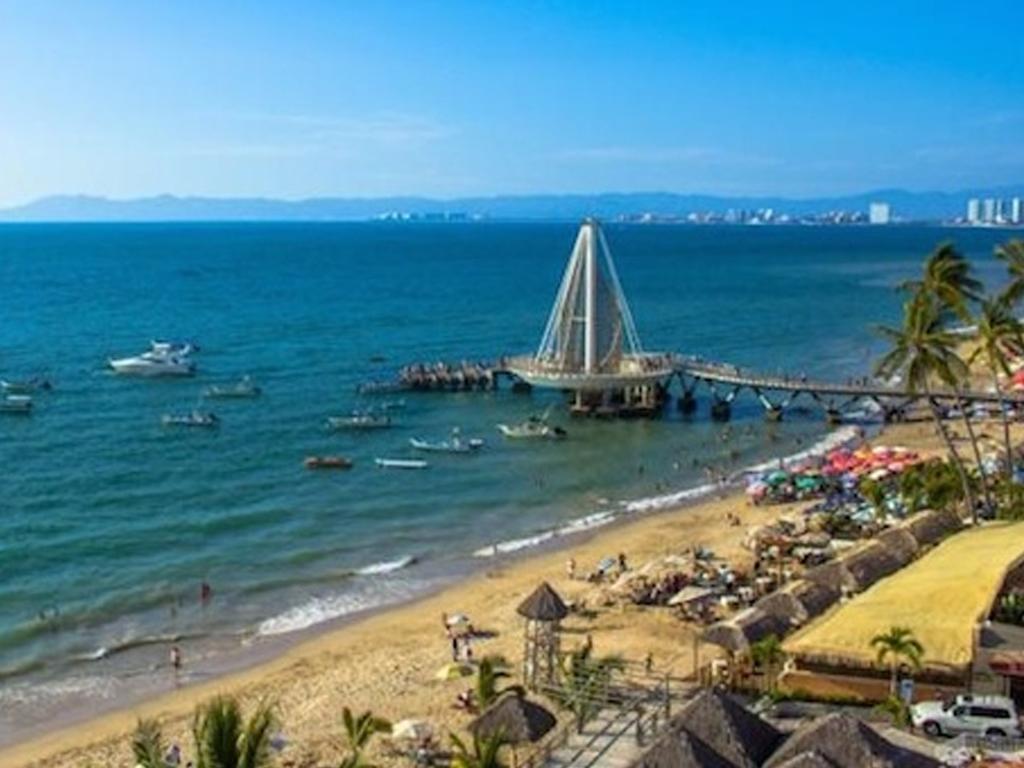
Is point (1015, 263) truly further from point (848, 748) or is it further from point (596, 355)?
point (848, 748)

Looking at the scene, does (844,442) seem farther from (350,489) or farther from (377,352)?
(377,352)

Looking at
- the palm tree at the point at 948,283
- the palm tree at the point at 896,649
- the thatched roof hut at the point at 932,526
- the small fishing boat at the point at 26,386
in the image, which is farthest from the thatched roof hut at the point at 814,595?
the small fishing boat at the point at 26,386

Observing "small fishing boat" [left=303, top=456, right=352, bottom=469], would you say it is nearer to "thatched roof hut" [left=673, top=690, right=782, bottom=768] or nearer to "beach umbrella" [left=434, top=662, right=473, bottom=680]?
"beach umbrella" [left=434, top=662, right=473, bottom=680]

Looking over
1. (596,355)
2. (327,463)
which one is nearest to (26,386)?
(327,463)

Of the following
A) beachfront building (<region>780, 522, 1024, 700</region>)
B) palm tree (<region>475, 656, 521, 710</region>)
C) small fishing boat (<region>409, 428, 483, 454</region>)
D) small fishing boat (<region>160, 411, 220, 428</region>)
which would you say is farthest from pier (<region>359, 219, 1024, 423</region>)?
palm tree (<region>475, 656, 521, 710</region>)

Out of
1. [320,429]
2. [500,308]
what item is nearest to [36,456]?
[320,429]

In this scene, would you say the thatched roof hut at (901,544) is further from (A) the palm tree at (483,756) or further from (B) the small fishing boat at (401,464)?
(B) the small fishing boat at (401,464)

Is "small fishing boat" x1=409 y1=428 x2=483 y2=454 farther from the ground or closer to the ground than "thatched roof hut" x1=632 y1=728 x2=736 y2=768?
closer to the ground
